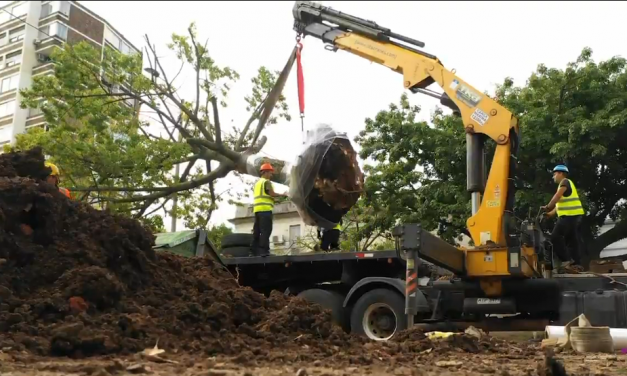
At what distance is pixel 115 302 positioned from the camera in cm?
509

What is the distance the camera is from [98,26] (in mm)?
46406

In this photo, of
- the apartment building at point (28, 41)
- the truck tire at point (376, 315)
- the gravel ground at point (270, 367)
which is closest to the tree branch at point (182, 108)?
the truck tire at point (376, 315)

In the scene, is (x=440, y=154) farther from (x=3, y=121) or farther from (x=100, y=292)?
(x=3, y=121)

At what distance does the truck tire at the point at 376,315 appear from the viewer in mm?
7758

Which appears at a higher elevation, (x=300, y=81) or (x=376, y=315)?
(x=300, y=81)

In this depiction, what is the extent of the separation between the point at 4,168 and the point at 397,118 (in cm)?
1240

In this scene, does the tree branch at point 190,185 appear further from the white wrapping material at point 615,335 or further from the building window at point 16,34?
the building window at point 16,34

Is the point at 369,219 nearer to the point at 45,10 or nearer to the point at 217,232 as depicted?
the point at 217,232

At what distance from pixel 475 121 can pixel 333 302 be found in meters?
3.20

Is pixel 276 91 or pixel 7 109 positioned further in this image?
pixel 7 109

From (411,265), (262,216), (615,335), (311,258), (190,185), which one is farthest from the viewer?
(190,185)

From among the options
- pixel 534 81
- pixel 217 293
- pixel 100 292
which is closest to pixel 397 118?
pixel 534 81

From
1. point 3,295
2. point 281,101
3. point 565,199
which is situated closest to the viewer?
point 3,295

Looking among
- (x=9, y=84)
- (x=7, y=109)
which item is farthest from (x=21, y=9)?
(x=7, y=109)
